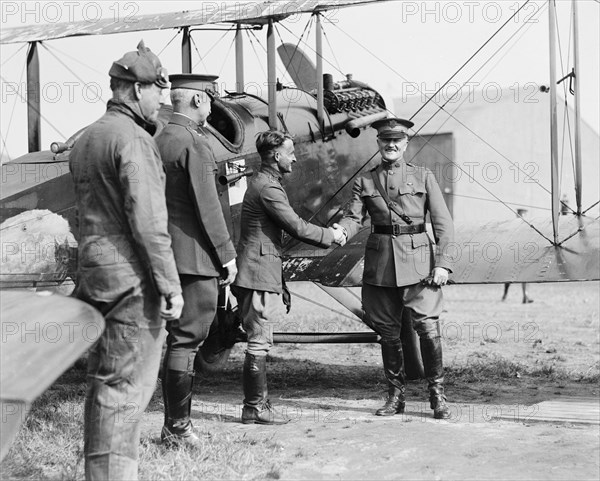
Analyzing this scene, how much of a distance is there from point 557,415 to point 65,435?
10.9 feet

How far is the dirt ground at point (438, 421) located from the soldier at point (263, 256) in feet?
0.88

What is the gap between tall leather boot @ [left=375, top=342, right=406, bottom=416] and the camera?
6.32 meters

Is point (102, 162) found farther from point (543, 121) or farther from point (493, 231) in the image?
point (543, 121)

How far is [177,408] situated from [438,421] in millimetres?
1887

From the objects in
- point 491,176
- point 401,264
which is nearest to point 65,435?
point 401,264

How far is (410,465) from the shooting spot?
4805 millimetres

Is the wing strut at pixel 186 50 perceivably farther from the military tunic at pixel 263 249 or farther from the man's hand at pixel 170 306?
the man's hand at pixel 170 306

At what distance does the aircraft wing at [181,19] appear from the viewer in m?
8.03

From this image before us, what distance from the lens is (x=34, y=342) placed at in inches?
134

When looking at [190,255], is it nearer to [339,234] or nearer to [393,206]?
[339,234]

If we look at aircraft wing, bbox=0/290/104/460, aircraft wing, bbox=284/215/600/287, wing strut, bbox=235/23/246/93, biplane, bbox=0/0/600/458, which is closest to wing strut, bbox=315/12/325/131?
biplane, bbox=0/0/600/458

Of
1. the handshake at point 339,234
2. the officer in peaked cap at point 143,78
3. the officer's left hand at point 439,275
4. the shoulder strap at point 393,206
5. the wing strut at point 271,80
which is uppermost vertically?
the wing strut at point 271,80

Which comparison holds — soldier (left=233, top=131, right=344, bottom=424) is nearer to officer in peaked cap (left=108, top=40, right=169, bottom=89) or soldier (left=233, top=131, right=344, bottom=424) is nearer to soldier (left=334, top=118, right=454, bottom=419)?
soldier (left=334, top=118, right=454, bottom=419)

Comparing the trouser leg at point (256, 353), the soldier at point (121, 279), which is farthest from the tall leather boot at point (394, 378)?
the soldier at point (121, 279)
